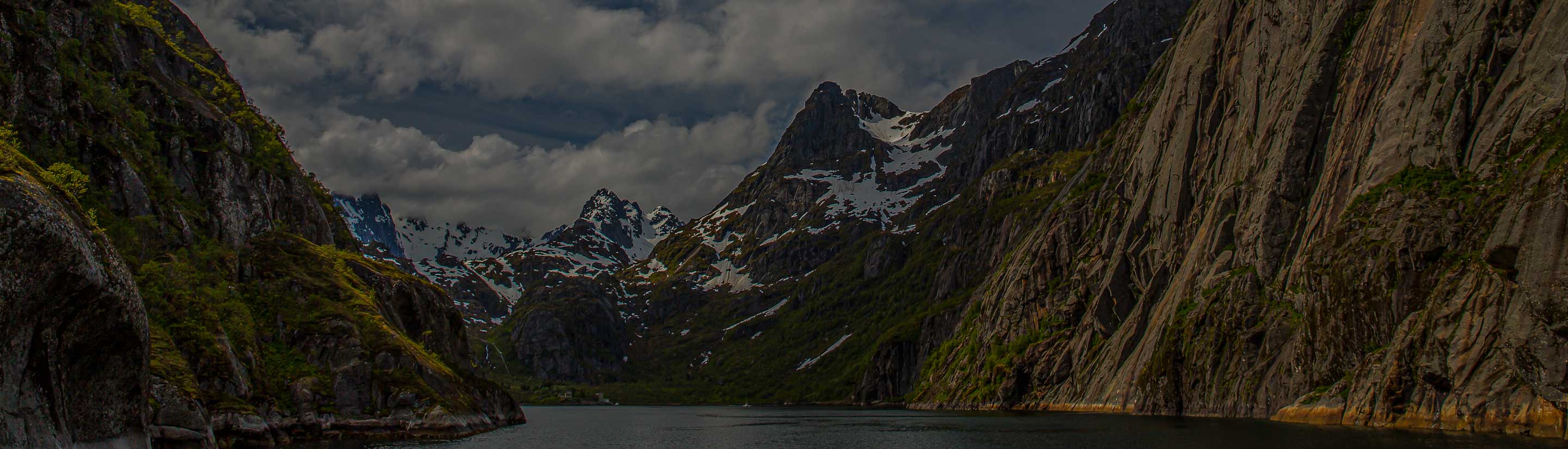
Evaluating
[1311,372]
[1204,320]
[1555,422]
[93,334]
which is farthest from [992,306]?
[93,334]

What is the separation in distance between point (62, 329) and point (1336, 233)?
82.5 m

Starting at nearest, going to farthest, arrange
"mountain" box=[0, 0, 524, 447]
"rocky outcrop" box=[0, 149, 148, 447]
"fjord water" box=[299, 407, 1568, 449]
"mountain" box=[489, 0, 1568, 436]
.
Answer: "rocky outcrop" box=[0, 149, 148, 447]
"mountain" box=[0, 0, 524, 447]
"fjord water" box=[299, 407, 1568, 449]
"mountain" box=[489, 0, 1568, 436]

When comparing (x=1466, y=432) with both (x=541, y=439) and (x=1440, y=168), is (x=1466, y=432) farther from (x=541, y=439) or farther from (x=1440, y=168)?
(x=541, y=439)

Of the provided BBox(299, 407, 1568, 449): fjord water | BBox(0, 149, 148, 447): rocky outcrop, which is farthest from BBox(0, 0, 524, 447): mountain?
BBox(299, 407, 1568, 449): fjord water

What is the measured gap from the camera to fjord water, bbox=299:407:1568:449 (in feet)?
165

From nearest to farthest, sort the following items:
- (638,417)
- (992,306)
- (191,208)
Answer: (191,208) → (638,417) → (992,306)

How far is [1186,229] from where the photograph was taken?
112m

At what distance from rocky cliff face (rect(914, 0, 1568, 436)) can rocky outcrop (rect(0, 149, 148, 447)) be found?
2615 inches

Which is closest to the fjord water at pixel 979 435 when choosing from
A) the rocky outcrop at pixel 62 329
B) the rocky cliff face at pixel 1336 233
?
the rocky cliff face at pixel 1336 233

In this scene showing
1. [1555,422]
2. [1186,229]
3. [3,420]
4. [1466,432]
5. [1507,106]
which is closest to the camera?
[3,420]

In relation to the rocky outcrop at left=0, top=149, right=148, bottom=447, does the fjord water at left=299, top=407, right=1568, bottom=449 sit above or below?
below

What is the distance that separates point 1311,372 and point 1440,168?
1857 cm

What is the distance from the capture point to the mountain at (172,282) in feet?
96.7

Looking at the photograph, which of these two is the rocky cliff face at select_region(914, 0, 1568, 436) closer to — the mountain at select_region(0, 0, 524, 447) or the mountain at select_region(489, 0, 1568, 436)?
the mountain at select_region(489, 0, 1568, 436)
